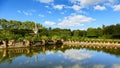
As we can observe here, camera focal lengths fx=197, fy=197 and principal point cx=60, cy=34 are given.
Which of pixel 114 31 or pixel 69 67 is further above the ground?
pixel 114 31

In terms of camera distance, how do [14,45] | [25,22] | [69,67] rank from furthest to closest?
[25,22], [14,45], [69,67]

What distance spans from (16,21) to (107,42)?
37656 mm

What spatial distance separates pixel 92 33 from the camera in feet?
185

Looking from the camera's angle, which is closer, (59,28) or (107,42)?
(107,42)

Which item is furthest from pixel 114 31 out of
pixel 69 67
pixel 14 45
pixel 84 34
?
pixel 69 67

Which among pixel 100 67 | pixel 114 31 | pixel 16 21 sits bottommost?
pixel 100 67

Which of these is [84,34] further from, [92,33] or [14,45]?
[14,45]

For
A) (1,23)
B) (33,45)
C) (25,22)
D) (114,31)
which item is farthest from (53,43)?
(25,22)

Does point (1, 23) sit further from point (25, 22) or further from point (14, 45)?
point (14, 45)

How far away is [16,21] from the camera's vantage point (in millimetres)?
66438

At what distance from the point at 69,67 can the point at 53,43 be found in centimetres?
2652

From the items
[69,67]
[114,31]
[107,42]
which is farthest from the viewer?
[114,31]

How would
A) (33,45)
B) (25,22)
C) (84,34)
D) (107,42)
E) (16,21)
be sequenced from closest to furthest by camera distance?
(33,45), (107,42), (84,34), (16,21), (25,22)

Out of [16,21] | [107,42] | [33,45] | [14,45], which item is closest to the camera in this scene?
[14,45]
